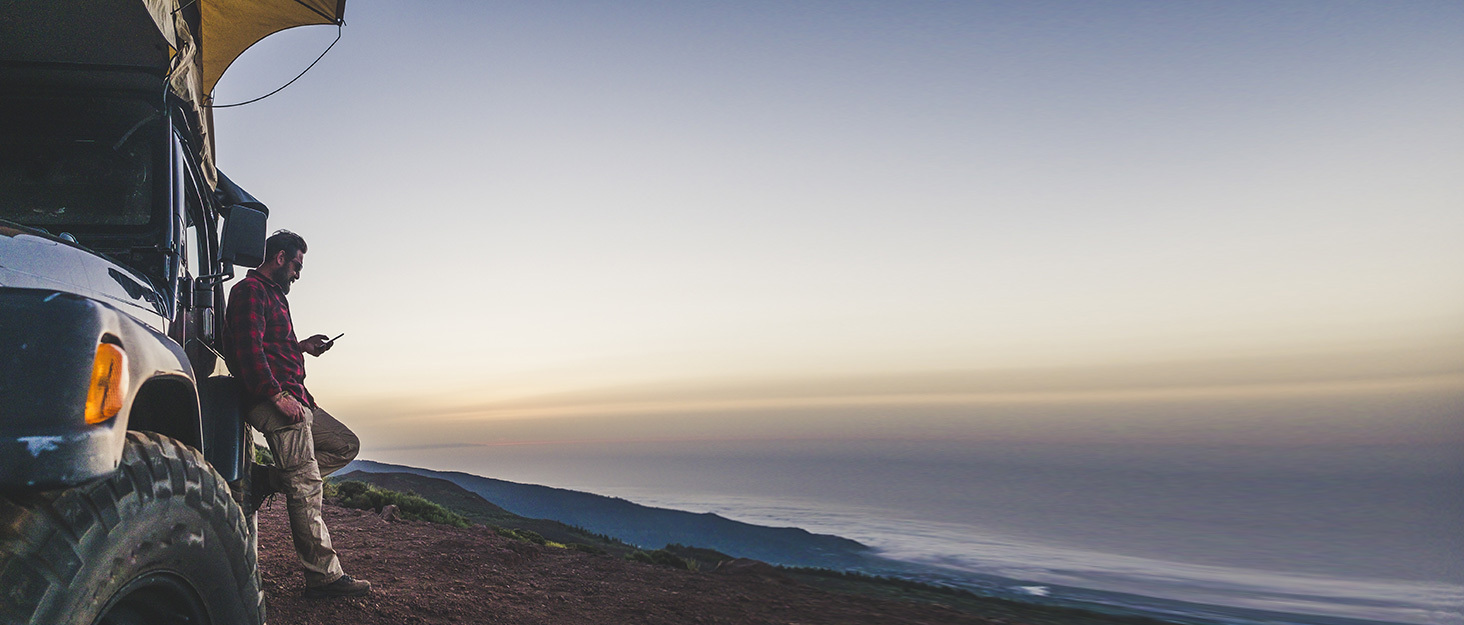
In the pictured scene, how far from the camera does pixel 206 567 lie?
2.24m

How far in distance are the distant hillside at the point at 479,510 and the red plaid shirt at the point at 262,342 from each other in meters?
7.03

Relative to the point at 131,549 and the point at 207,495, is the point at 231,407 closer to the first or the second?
the point at 207,495

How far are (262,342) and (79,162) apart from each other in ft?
4.93

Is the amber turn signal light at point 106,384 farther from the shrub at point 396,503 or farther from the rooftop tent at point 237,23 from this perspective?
the shrub at point 396,503

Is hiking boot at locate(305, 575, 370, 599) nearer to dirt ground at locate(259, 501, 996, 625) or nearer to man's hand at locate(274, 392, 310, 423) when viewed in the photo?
dirt ground at locate(259, 501, 996, 625)

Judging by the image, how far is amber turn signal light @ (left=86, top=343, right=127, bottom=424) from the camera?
6.33ft

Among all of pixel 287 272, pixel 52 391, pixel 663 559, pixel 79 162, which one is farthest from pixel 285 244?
pixel 663 559

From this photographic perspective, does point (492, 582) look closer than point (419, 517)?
Yes

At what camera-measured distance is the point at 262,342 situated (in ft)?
15.8

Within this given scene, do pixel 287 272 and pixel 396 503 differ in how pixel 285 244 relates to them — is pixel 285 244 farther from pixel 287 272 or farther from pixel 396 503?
pixel 396 503

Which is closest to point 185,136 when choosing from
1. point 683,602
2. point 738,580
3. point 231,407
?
point 231,407

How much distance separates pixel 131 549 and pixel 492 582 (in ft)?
18.0

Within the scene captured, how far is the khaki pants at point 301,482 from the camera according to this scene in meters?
4.83

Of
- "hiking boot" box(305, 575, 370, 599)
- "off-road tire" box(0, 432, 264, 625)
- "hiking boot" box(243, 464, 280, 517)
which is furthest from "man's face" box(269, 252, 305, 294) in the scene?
"off-road tire" box(0, 432, 264, 625)
